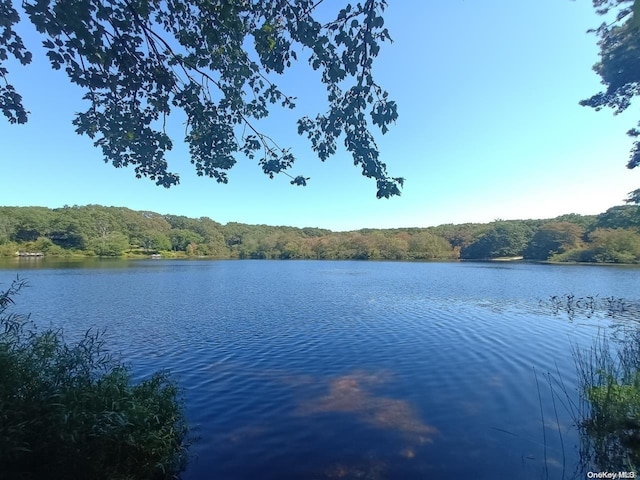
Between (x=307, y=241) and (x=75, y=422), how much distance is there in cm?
13185

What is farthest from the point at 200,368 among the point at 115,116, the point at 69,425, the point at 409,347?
the point at 115,116

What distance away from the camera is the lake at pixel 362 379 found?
6.01 m

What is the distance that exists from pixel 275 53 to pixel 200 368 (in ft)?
32.2

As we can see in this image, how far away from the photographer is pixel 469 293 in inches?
1160

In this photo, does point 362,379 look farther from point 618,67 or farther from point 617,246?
point 617,246

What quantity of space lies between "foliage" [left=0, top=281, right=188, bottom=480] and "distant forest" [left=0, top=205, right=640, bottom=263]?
88649 millimetres

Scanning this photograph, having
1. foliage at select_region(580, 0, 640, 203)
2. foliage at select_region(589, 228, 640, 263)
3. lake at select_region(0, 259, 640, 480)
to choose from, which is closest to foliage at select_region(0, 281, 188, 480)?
lake at select_region(0, 259, 640, 480)

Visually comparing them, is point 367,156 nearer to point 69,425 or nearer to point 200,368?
point 69,425

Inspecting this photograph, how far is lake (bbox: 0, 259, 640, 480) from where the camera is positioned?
237 inches

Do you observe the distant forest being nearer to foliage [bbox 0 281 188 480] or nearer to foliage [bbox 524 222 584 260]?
foliage [bbox 524 222 584 260]

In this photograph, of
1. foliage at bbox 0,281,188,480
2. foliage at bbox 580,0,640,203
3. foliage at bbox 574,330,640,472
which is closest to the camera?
foliage at bbox 0,281,188,480

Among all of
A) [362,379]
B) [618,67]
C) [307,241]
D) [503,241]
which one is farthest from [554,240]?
[362,379]

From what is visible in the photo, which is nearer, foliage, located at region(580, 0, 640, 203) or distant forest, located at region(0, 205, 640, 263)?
foliage, located at region(580, 0, 640, 203)

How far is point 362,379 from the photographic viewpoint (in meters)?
10.0
